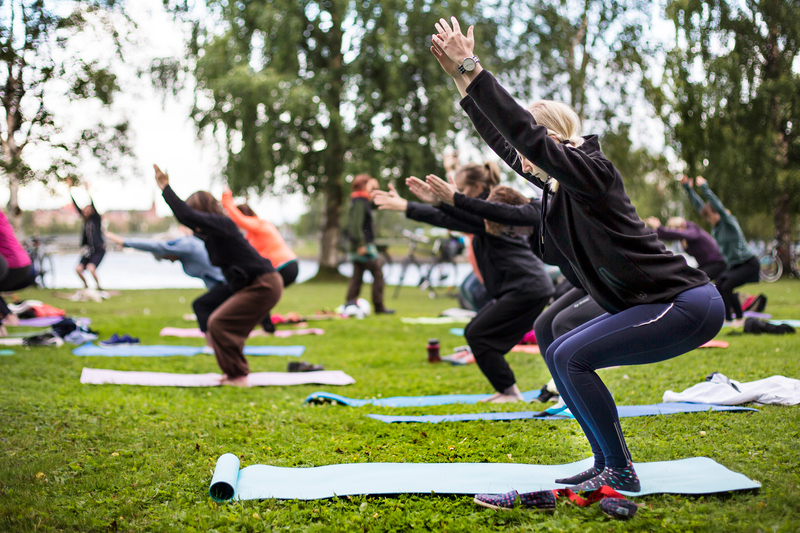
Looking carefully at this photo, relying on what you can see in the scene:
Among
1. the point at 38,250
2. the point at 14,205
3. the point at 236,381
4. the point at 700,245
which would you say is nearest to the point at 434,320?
the point at 700,245

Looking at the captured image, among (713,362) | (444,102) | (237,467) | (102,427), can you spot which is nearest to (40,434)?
(102,427)

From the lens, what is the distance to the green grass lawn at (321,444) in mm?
2682

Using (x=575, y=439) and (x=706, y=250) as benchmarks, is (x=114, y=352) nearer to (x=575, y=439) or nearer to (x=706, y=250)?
(x=575, y=439)

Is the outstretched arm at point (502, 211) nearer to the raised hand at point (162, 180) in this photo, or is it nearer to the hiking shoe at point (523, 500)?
the hiking shoe at point (523, 500)

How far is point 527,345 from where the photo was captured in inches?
323

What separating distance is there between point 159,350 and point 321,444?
4729 millimetres

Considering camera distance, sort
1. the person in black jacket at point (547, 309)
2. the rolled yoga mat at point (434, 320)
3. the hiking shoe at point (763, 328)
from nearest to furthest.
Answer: the person in black jacket at point (547, 309)
the hiking shoe at point (763, 328)
the rolled yoga mat at point (434, 320)

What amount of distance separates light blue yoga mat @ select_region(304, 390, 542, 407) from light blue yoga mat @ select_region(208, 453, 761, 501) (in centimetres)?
175

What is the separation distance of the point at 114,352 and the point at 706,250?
8.20 m

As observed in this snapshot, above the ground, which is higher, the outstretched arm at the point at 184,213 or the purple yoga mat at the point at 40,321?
the outstretched arm at the point at 184,213

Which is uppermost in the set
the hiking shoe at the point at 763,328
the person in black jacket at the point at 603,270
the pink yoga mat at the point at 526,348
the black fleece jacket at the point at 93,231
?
the person in black jacket at the point at 603,270

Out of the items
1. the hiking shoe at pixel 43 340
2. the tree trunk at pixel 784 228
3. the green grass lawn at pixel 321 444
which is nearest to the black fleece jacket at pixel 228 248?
the green grass lawn at pixel 321 444

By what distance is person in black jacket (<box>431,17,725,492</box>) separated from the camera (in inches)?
103

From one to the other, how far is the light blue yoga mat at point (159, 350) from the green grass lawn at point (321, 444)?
43cm
